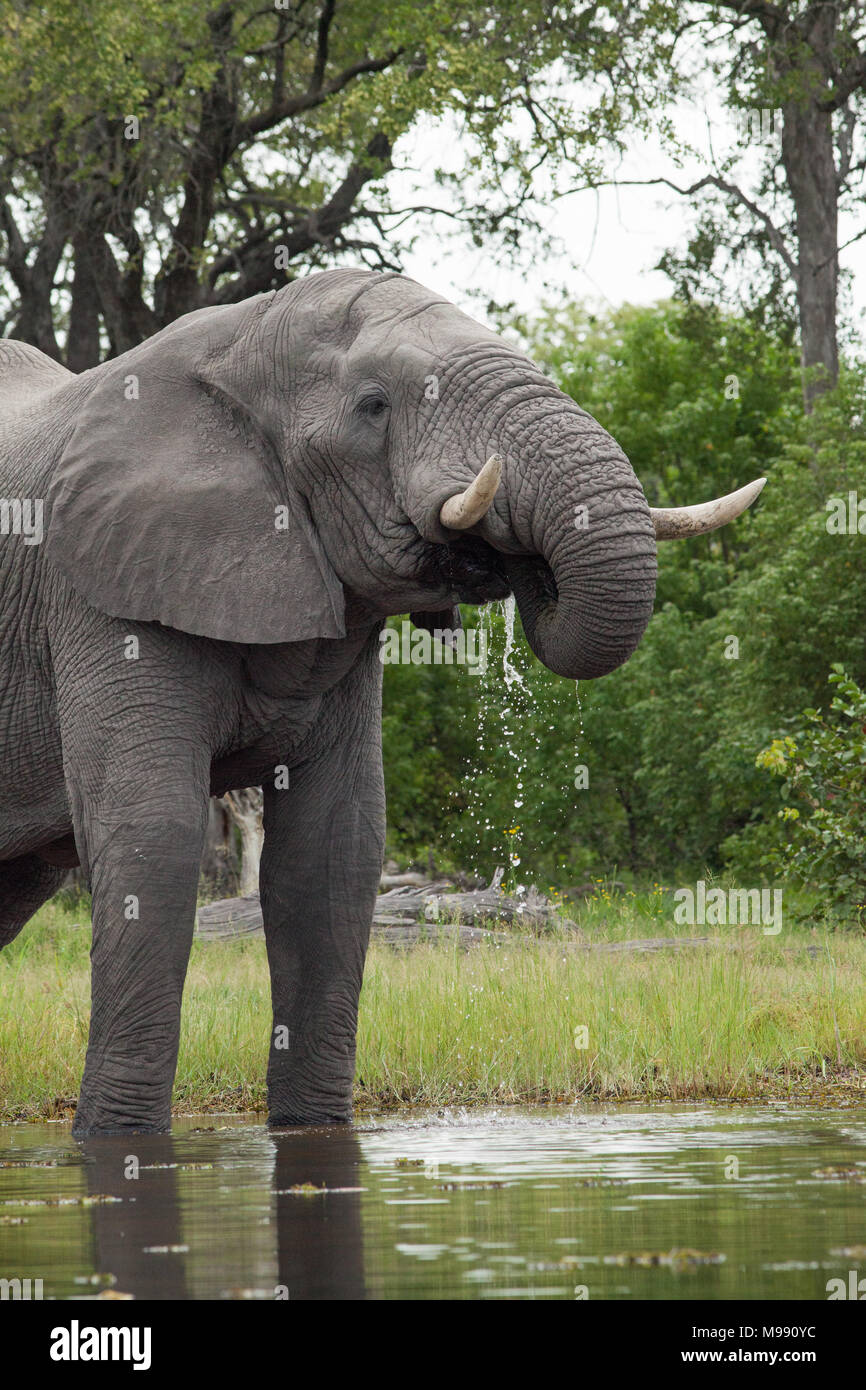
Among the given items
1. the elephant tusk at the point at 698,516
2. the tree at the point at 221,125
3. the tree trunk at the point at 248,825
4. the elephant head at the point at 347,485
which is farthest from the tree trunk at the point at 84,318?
the elephant tusk at the point at 698,516

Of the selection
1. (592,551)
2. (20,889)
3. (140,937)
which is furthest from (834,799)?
(592,551)

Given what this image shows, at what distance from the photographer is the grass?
29.0 ft

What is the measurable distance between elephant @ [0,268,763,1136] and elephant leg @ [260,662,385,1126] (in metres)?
0.01

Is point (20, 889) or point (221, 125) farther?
point (221, 125)

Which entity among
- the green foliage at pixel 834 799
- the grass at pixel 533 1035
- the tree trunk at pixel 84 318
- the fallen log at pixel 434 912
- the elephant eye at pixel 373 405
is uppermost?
the tree trunk at pixel 84 318

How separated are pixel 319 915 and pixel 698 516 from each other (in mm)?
2174

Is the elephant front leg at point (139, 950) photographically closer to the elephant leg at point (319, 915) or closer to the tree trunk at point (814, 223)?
the elephant leg at point (319, 915)

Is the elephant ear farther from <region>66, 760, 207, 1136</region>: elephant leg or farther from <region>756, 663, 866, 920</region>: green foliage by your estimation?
<region>756, 663, 866, 920</region>: green foliage

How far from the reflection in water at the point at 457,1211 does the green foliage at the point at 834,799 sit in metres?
7.92

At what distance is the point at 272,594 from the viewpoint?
7.32 metres

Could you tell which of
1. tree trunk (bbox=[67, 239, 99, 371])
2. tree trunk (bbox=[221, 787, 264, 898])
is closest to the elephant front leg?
tree trunk (bbox=[221, 787, 264, 898])

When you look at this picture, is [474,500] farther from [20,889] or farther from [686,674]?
[686,674]

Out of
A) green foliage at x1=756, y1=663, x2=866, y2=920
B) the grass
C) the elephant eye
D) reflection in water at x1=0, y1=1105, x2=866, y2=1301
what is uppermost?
the elephant eye

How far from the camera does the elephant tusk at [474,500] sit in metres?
6.46
